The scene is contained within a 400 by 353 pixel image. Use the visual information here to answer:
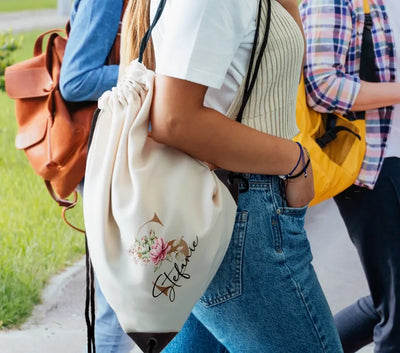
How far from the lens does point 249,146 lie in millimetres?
1785

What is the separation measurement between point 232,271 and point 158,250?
0.24 metres

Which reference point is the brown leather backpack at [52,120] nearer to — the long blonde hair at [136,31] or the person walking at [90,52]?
the person walking at [90,52]

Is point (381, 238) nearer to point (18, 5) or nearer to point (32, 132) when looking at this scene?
point (32, 132)

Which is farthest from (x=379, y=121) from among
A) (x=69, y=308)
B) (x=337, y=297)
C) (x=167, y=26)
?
(x=69, y=308)

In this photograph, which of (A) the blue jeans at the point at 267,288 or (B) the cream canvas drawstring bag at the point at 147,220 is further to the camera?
(A) the blue jeans at the point at 267,288

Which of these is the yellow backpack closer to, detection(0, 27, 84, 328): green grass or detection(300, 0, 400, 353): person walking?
detection(300, 0, 400, 353): person walking

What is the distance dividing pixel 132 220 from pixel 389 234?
4.90ft

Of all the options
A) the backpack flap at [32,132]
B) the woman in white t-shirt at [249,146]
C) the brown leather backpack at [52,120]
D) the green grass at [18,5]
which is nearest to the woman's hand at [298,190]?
the woman in white t-shirt at [249,146]

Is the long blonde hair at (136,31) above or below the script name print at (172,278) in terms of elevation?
above

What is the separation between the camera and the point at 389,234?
291cm

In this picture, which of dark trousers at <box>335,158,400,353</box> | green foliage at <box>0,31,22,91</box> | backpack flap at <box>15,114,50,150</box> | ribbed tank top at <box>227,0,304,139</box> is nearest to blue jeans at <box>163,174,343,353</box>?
ribbed tank top at <box>227,0,304,139</box>

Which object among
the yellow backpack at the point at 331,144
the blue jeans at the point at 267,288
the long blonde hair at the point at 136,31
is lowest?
the yellow backpack at the point at 331,144

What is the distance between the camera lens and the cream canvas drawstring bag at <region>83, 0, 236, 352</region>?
5.50 ft

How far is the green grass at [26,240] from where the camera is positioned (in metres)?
4.28
